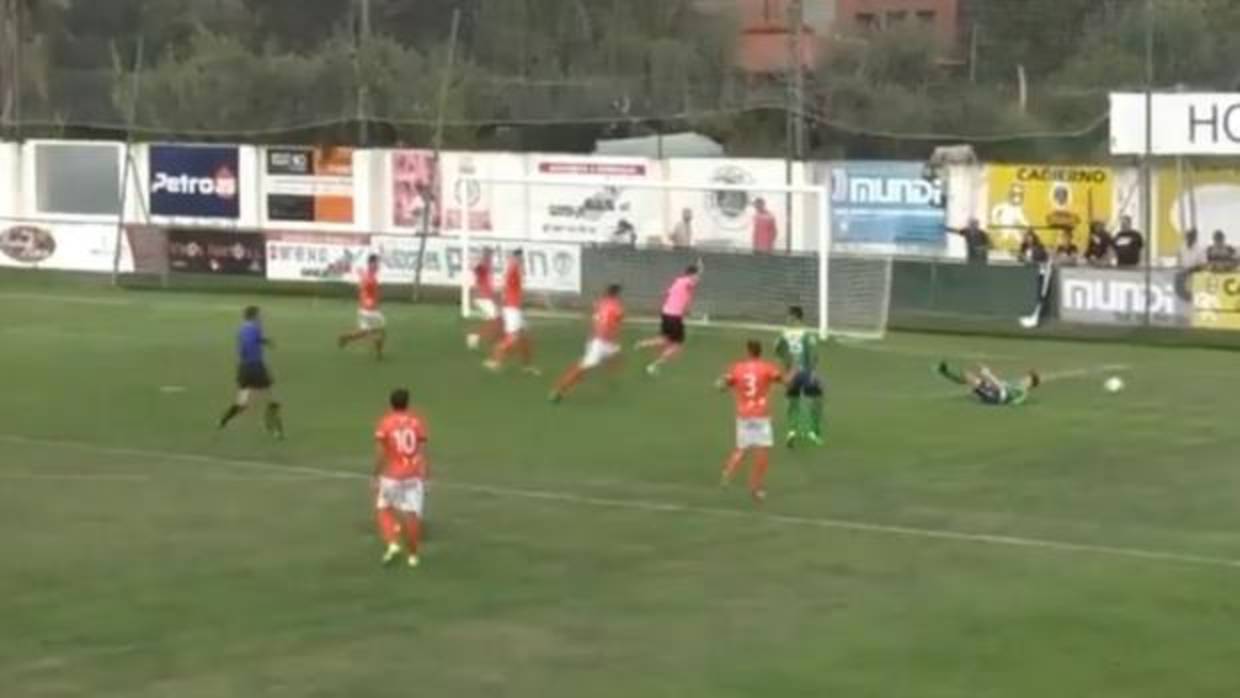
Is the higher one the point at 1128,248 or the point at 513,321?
the point at 1128,248

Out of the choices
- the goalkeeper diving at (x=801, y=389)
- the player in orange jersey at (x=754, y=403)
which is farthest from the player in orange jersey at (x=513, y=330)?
the player in orange jersey at (x=754, y=403)

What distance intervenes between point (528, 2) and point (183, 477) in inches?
2618

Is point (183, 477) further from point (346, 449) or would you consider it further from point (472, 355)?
point (472, 355)

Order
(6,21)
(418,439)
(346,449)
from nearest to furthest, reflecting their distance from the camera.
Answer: (418,439)
(346,449)
(6,21)

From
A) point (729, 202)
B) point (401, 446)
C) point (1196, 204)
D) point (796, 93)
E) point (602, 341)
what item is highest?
→ point (796, 93)

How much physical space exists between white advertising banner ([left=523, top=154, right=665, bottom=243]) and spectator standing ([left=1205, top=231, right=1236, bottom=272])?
13.4 metres

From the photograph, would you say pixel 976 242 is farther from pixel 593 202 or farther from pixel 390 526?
pixel 390 526

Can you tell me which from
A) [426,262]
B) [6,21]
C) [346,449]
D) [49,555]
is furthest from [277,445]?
[6,21]

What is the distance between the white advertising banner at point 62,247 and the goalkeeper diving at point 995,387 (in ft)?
94.6

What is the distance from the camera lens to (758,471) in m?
25.6

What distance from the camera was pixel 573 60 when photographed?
3499 inches

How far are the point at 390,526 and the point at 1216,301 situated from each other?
26524 millimetres

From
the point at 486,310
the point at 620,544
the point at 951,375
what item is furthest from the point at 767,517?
the point at 486,310

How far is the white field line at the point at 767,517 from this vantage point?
2211cm
